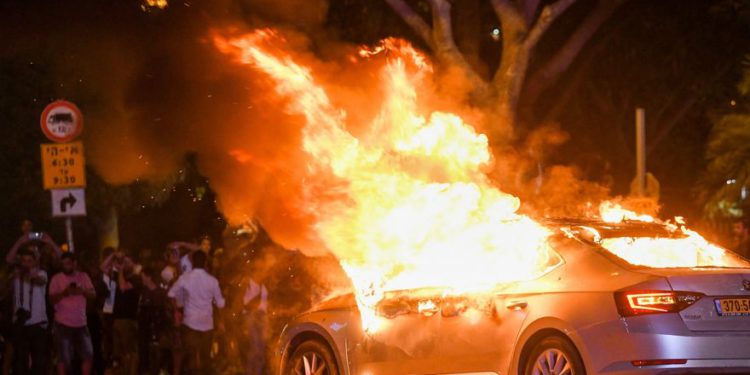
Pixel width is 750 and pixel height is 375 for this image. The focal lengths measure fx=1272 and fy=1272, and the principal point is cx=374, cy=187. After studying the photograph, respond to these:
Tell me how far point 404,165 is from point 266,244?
16.8 feet

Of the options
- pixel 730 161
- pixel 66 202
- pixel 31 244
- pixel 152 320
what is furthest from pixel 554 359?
pixel 66 202

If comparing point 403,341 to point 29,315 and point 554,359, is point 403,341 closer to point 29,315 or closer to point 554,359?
point 554,359

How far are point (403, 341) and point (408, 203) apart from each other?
4.80 ft

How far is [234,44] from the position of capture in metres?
13.3

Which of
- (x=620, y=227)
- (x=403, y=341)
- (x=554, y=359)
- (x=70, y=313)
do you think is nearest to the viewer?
(x=554, y=359)

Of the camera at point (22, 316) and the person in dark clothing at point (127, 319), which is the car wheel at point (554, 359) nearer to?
the camera at point (22, 316)

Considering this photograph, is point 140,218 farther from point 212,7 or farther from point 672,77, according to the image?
point 212,7

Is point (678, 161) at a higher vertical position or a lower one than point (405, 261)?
higher

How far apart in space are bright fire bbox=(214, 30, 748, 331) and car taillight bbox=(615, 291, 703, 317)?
68 centimetres

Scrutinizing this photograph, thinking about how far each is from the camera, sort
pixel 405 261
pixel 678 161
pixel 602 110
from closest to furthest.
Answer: pixel 405 261 → pixel 602 110 → pixel 678 161

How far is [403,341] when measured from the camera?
10547 millimetres

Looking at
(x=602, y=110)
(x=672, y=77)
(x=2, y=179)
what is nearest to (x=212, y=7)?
(x=672, y=77)

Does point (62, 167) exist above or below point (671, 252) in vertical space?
above

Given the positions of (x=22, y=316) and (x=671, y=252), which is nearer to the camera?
(x=671, y=252)
